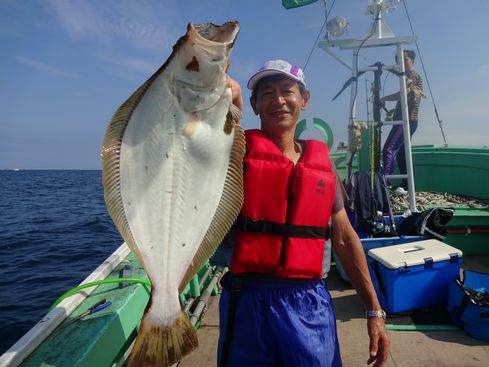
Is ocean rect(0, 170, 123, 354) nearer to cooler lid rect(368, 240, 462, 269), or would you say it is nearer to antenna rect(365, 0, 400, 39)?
cooler lid rect(368, 240, 462, 269)

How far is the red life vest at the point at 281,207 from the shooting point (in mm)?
1716

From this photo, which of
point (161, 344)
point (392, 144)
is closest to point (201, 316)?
point (161, 344)

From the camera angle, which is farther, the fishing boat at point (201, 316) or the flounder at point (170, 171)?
the fishing boat at point (201, 316)

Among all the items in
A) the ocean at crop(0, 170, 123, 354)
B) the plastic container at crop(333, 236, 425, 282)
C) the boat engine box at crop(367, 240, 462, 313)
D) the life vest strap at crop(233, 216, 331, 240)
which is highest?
the life vest strap at crop(233, 216, 331, 240)

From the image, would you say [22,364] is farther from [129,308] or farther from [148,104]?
[148,104]

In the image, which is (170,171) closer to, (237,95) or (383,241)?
(237,95)

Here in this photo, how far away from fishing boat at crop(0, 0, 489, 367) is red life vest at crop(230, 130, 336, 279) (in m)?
0.54

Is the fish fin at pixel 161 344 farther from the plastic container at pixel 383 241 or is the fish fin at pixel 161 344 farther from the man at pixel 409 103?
the man at pixel 409 103

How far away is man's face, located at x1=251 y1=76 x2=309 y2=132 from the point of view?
6.02ft

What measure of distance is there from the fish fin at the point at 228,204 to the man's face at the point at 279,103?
386mm

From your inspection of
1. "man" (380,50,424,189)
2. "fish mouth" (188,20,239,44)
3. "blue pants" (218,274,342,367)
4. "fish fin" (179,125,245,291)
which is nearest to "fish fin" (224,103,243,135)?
"fish fin" (179,125,245,291)

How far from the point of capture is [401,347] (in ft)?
10.3

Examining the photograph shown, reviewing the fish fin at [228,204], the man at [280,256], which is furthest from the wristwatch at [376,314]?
the fish fin at [228,204]

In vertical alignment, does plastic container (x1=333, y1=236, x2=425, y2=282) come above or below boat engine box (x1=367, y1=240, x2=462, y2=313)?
above
